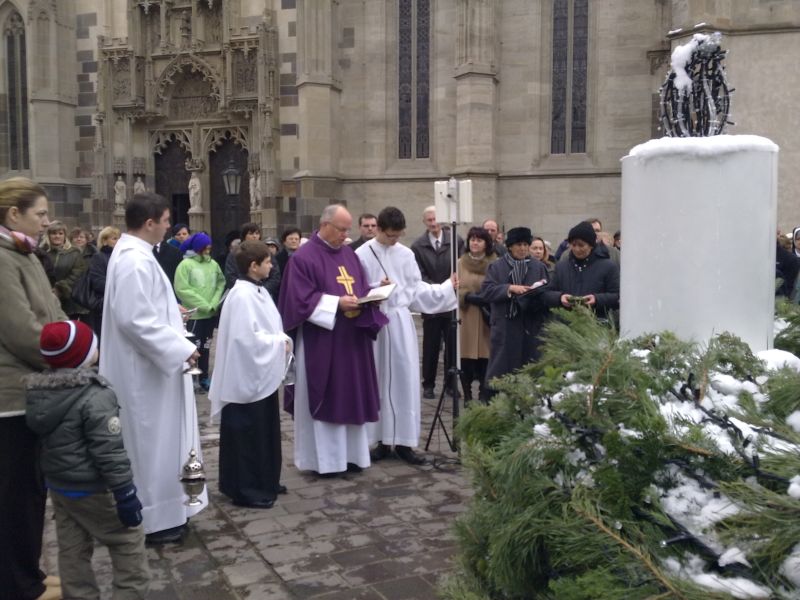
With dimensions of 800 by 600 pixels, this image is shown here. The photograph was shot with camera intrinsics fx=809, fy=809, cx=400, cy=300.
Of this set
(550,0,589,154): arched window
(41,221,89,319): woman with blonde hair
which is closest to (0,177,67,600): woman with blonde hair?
(41,221,89,319): woman with blonde hair

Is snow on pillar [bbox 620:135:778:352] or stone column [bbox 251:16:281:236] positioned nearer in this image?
snow on pillar [bbox 620:135:778:352]

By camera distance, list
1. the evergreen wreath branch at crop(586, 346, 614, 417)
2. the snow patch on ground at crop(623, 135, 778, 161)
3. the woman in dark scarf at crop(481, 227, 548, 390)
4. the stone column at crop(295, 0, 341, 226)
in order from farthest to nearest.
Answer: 1. the stone column at crop(295, 0, 341, 226)
2. the woman in dark scarf at crop(481, 227, 548, 390)
3. the snow patch on ground at crop(623, 135, 778, 161)
4. the evergreen wreath branch at crop(586, 346, 614, 417)

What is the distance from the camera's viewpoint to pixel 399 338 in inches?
275

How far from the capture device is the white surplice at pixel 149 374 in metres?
4.61

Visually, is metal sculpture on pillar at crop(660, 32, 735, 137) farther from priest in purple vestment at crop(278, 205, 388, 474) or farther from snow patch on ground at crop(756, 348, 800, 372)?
priest in purple vestment at crop(278, 205, 388, 474)

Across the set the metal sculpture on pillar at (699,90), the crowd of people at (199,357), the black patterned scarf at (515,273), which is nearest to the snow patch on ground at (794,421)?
the crowd of people at (199,357)

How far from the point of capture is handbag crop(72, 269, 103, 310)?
883 cm

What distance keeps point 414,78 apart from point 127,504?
16746 millimetres

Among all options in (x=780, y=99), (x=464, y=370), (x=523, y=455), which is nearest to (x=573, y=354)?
(x=523, y=455)

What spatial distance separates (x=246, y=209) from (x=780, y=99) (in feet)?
40.9

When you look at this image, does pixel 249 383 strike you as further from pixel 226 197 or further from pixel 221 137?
pixel 221 137

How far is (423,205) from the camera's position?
18891mm

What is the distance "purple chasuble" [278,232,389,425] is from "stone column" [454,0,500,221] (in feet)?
38.2

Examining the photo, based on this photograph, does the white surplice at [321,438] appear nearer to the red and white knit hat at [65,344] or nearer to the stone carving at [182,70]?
the red and white knit hat at [65,344]
